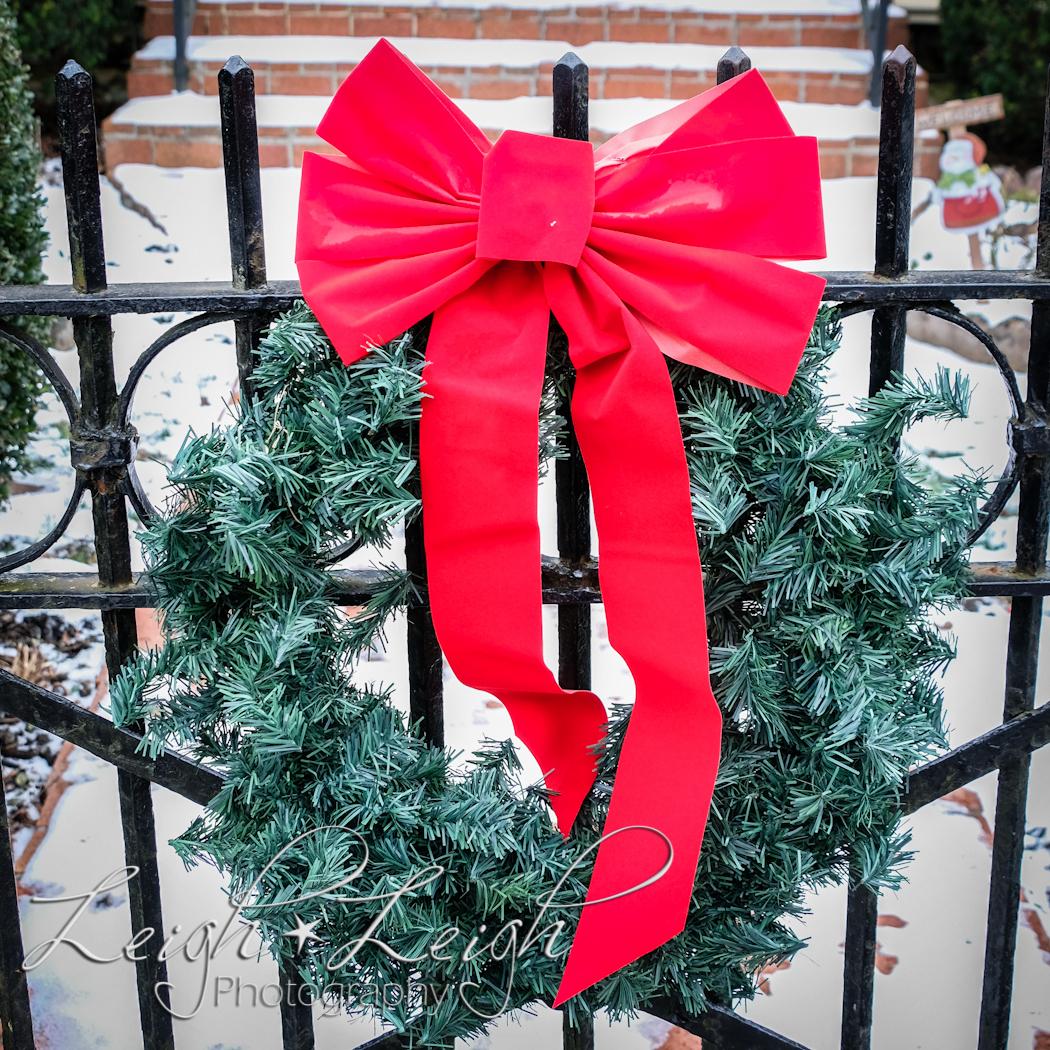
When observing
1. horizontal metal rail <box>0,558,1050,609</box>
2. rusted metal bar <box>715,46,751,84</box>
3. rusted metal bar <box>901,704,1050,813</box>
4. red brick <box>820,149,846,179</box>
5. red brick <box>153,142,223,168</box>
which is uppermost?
red brick <box>153,142,223,168</box>

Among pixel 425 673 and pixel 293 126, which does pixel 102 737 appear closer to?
pixel 425 673

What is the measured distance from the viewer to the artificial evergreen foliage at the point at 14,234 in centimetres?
237

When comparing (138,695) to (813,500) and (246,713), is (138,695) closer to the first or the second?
(246,713)

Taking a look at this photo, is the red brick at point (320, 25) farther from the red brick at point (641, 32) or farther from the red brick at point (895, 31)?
the red brick at point (895, 31)

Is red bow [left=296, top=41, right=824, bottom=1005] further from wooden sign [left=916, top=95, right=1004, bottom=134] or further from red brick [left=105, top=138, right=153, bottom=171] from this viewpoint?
red brick [left=105, top=138, right=153, bottom=171]

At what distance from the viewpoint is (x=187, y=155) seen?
4.23 m

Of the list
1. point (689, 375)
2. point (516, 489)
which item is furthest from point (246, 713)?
point (689, 375)

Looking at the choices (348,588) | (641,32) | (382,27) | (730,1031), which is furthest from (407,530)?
(641,32)

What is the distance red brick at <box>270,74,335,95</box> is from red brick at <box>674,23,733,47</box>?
1.67 m

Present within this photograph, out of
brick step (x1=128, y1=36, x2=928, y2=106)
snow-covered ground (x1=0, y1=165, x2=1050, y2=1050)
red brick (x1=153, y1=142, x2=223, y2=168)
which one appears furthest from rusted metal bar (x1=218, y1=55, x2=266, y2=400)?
brick step (x1=128, y1=36, x2=928, y2=106)

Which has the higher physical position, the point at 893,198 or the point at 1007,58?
the point at 1007,58

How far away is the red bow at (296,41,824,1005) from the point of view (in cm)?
101

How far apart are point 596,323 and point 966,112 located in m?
2.99

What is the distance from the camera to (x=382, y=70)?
1.01m
